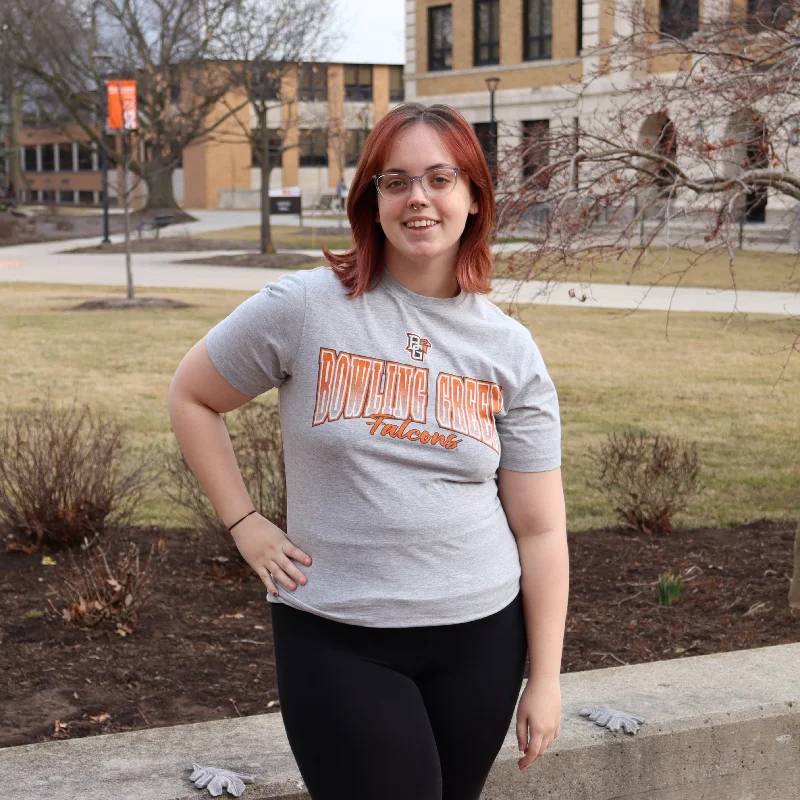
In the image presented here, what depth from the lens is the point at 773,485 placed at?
7.99 meters

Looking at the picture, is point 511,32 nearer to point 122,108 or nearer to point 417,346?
point 122,108

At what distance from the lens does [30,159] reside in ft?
283

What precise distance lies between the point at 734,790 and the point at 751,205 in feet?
9.47

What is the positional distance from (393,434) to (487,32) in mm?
44714

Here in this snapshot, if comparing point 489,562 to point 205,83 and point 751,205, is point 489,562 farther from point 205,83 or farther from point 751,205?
point 205,83

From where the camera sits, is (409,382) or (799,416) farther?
(799,416)

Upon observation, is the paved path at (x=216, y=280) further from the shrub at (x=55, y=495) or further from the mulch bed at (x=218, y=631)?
the shrub at (x=55, y=495)

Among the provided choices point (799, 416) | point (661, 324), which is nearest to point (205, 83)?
point (661, 324)

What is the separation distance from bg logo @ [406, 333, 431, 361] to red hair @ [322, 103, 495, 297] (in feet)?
0.41

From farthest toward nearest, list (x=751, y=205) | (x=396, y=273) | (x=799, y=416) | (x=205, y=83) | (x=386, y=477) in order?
(x=205, y=83), (x=799, y=416), (x=751, y=205), (x=396, y=273), (x=386, y=477)

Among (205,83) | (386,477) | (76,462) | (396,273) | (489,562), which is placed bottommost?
(76,462)

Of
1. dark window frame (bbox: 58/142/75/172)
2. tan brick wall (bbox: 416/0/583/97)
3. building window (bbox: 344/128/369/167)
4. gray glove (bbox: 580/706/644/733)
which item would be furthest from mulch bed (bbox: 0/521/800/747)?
dark window frame (bbox: 58/142/75/172)

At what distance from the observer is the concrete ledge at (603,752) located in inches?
104

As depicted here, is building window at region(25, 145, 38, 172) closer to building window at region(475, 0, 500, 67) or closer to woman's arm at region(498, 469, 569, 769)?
building window at region(475, 0, 500, 67)
